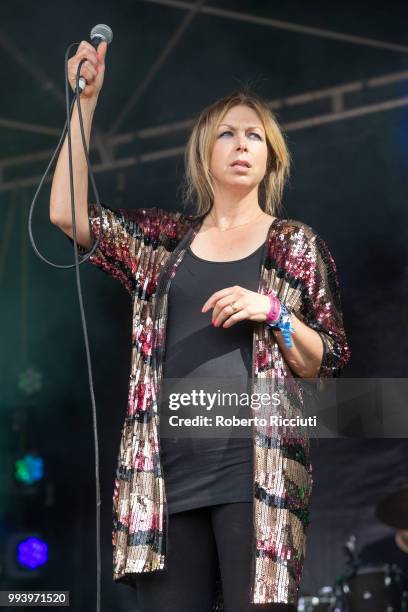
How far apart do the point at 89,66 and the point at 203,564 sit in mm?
989

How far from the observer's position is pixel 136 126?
3953mm

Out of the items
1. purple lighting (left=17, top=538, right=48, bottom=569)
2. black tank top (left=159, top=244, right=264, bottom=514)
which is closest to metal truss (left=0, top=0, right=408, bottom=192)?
purple lighting (left=17, top=538, right=48, bottom=569)

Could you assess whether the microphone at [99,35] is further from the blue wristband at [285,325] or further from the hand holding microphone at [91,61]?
the blue wristband at [285,325]

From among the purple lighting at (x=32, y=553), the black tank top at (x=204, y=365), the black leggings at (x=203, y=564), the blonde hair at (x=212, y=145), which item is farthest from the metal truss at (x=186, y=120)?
the black leggings at (x=203, y=564)

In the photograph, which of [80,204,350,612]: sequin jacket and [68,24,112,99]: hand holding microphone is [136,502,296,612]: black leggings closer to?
[80,204,350,612]: sequin jacket

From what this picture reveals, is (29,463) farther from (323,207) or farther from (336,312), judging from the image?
(336,312)

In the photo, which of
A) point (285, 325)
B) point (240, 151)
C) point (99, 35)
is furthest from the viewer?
point (240, 151)

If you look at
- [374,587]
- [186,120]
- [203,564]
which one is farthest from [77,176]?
[374,587]

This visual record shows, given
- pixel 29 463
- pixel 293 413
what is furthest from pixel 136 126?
pixel 293 413

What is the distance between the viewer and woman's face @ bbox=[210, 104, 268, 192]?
2.03 meters

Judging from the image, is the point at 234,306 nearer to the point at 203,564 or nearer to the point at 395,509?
the point at 203,564

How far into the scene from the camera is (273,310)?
173 centimetres

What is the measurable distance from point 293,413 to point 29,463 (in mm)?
2475

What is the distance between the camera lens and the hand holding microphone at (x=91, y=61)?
1.89m
